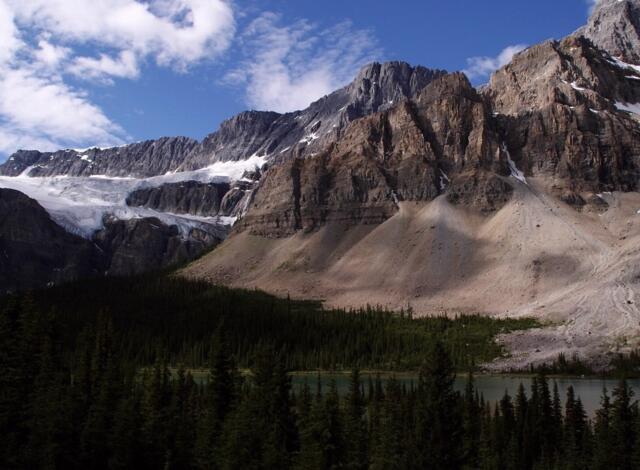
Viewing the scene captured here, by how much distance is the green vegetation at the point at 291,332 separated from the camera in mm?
143000

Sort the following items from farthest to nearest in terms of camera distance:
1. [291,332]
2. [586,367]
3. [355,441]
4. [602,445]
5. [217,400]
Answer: [291,332]
[586,367]
[602,445]
[217,400]
[355,441]

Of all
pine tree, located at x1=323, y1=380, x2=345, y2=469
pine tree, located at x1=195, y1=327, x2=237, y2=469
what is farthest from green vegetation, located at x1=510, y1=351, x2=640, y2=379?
pine tree, located at x1=323, y1=380, x2=345, y2=469

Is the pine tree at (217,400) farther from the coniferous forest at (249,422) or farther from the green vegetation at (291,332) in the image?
the green vegetation at (291,332)

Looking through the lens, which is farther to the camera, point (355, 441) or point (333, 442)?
point (355, 441)

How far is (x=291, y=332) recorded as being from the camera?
529 ft

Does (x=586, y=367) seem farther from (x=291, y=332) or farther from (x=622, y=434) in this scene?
(x=622, y=434)

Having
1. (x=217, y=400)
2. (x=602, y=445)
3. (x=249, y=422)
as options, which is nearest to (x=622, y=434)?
(x=602, y=445)

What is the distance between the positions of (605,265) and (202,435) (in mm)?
151043

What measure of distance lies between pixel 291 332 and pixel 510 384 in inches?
2313

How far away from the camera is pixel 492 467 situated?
55250 millimetres

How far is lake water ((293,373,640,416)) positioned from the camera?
325ft

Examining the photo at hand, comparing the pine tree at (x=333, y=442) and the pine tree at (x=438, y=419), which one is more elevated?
the pine tree at (x=438, y=419)

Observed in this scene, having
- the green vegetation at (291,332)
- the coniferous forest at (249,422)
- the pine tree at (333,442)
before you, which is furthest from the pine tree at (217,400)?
the green vegetation at (291,332)

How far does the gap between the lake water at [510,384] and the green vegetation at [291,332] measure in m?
9.51
